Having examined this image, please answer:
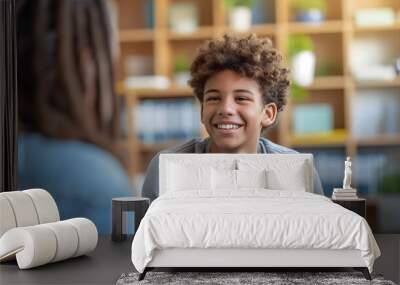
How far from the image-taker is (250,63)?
6.15 m

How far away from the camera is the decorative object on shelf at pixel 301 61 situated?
262 inches

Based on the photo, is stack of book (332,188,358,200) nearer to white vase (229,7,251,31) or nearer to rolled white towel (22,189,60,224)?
white vase (229,7,251,31)

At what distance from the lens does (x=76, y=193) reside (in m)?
6.87

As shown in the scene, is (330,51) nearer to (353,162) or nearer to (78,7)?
(353,162)

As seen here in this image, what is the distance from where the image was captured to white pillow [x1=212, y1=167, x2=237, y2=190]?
5492 millimetres

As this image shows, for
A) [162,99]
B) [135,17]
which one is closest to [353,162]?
[162,99]

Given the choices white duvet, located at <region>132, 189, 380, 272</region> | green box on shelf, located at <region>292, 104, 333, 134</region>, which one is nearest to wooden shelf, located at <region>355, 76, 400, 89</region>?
green box on shelf, located at <region>292, 104, 333, 134</region>

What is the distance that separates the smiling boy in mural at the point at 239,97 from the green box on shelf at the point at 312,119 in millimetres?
340

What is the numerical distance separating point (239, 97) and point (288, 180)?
0.92 meters

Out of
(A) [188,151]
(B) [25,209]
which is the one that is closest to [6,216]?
(B) [25,209]

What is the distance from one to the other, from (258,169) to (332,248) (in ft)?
4.71

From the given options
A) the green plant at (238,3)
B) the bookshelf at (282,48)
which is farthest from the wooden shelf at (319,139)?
the green plant at (238,3)

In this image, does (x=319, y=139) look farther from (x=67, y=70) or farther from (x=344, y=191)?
(x=67, y=70)

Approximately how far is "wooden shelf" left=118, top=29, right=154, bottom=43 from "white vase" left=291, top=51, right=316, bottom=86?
127 centimetres
